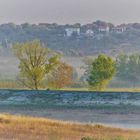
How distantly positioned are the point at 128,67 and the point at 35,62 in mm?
38225

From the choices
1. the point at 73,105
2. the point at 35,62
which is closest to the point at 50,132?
the point at 73,105

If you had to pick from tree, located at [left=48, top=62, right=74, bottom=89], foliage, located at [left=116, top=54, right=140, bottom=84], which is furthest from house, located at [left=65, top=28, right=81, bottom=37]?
tree, located at [left=48, top=62, right=74, bottom=89]

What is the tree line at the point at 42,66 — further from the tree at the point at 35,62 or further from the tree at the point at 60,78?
the tree at the point at 60,78

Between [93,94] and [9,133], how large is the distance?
1049 inches

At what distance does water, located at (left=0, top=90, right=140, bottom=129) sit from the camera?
4909cm

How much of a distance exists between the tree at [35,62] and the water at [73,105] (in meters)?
24.0

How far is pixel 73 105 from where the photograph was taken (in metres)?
52.4

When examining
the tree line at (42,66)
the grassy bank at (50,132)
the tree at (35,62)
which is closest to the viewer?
the grassy bank at (50,132)

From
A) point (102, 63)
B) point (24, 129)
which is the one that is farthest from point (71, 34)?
point (24, 129)

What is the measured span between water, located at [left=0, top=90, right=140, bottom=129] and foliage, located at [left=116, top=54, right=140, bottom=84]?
5913 centimetres

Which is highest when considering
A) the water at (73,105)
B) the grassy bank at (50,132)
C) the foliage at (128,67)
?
the grassy bank at (50,132)

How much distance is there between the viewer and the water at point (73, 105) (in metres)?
49.1

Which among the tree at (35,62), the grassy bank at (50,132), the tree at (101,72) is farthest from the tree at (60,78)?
the grassy bank at (50,132)

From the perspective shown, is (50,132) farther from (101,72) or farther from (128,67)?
(128,67)
